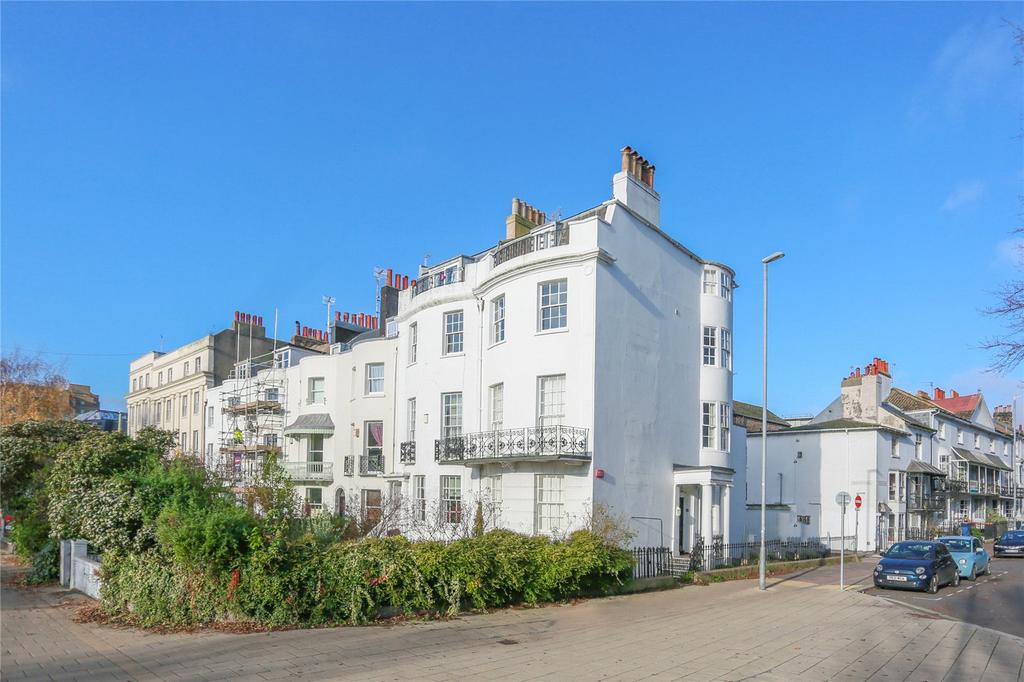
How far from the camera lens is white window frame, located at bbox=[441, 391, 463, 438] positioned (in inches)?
1080

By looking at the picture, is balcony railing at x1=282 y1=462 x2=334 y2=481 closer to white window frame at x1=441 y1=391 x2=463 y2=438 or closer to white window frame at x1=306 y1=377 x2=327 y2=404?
white window frame at x1=306 y1=377 x2=327 y2=404

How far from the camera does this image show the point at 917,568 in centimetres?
2183

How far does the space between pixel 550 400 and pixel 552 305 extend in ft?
9.77

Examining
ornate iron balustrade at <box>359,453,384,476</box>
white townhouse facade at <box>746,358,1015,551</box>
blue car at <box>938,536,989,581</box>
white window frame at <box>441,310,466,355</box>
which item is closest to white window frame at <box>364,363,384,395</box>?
ornate iron balustrade at <box>359,453,384,476</box>

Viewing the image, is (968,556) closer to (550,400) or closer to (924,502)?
(550,400)

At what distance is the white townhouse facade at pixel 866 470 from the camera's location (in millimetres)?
39219

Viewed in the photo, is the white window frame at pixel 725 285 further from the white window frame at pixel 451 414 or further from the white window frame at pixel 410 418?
the white window frame at pixel 410 418

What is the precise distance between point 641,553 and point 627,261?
358 inches

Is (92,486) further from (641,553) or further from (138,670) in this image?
(641,553)

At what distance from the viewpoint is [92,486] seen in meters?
17.8

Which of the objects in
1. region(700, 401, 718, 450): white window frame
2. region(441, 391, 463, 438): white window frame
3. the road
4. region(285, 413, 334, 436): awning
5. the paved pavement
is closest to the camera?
the paved pavement

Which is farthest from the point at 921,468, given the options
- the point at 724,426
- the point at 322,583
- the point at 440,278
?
the point at 322,583

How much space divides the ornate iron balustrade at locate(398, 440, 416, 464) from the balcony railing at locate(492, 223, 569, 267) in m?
8.08

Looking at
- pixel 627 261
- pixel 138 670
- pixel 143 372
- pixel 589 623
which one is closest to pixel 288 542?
pixel 138 670
